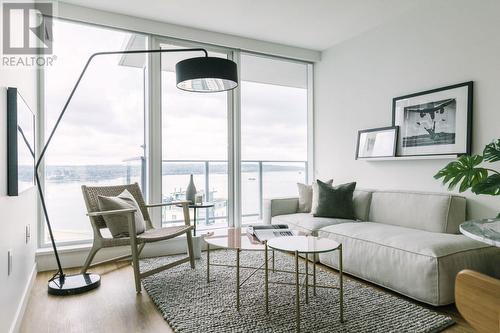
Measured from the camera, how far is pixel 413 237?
102 inches

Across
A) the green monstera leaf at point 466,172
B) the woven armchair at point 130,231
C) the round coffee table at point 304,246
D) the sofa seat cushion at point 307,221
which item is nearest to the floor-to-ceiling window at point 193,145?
the woven armchair at point 130,231

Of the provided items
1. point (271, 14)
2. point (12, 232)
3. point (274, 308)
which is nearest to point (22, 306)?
point (12, 232)

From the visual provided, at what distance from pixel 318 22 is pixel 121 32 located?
218 centimetres

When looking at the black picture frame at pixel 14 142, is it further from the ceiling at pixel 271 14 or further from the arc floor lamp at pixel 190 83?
the ceiling at pixel 271 14

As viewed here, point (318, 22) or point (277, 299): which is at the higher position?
point (318, 22)

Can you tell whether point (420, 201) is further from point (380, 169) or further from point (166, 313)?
point (166, 313)

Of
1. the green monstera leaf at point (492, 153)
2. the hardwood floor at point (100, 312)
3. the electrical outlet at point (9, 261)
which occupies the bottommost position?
the hardwood floor at point (100, 312)

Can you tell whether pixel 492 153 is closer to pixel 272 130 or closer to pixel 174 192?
pixel 272 130

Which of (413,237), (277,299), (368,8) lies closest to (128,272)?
(277,299)

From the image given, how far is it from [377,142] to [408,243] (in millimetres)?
1591

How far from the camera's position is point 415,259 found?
234 centimetres

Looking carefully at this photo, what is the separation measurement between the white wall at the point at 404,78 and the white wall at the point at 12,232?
134 inches

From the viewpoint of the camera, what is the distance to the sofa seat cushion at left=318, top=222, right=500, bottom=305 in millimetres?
2240

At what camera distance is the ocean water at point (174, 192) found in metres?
3.47
